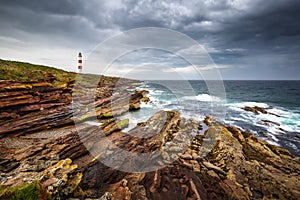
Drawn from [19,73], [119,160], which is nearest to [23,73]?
[19,73]

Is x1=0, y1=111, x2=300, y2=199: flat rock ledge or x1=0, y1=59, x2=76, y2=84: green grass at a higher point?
x1=0, y1=59, x2=76, y2=84: green grass

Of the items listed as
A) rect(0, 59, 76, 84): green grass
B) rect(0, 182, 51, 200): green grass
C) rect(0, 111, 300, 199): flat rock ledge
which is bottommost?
rect(0, 111, 300, 199): flat rock ledge

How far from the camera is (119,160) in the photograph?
7.52 m

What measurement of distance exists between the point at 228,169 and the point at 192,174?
2.80m

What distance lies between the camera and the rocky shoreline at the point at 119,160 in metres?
5.40

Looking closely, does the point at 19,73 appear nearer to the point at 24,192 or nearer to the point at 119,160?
the point at 119,160

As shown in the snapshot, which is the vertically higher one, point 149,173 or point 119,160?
point 119,160

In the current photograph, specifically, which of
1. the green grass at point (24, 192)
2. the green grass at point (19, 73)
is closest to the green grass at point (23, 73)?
the green grass at point (19, 73)

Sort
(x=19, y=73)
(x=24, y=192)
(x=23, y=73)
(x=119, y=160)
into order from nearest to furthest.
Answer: (x=24, y=192), (x=119, y=160), (x=19, y=73), (x=23, y=73)

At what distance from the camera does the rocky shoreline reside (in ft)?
17.7

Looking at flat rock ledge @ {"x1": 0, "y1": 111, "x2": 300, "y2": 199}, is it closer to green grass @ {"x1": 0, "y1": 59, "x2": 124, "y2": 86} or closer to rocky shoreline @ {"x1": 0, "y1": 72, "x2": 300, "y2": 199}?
rocky shoreline @ {"x1": 0, "y1": 72, "x2": 300, "y2": 199}

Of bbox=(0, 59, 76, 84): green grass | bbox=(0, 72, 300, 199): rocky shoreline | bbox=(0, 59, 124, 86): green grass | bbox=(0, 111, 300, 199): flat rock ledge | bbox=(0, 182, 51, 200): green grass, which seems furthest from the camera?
bbox=(0, 59, 124, 86): green grass

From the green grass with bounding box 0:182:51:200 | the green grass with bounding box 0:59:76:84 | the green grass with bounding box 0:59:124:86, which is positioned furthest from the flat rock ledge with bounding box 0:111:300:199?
the green grass with bounding box 0:59:124:86

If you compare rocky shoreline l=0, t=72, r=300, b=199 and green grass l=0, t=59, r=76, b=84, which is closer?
rocky shoreline l=0, t=72, r=300, b=199
